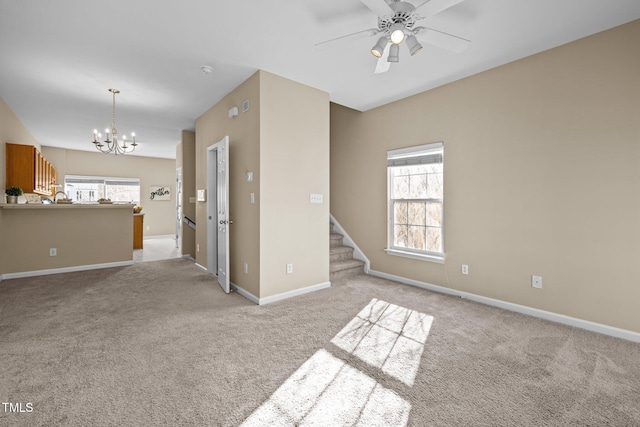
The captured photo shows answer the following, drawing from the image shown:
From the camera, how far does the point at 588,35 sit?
270 cm

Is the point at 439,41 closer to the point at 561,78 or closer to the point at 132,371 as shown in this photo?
the point at 561,78

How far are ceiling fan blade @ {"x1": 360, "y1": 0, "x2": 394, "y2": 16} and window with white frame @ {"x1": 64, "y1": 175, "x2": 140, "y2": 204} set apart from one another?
8.99 m

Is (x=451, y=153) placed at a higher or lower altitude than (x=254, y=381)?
higher

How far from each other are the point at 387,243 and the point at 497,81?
2.57 m

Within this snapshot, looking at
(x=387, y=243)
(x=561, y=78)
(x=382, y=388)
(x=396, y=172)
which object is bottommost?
(x=382, y=388)

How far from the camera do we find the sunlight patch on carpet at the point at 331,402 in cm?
159

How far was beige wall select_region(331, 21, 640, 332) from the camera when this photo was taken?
2.57 meters

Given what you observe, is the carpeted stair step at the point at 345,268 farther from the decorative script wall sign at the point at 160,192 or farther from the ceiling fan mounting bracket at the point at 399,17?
the decorative script wall sign at the point at 160,192

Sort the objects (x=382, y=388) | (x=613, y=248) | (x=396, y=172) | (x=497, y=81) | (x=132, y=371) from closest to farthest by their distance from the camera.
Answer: (x=382, y=388)
(x=132, y=371)
(x=613, y=248)
(x=497, y=81)
(x=396, y=172)

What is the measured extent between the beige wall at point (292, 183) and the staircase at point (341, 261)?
0.49 metres

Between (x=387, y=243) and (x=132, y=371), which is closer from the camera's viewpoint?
(x=132, y=371)

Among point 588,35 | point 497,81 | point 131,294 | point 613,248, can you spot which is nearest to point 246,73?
point 497,81

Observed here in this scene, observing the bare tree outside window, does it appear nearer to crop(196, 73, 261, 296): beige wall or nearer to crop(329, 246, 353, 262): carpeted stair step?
crop(329, 246, 353, 262): carpeted stair step

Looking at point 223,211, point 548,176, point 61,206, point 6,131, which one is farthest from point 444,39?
point 6,131
